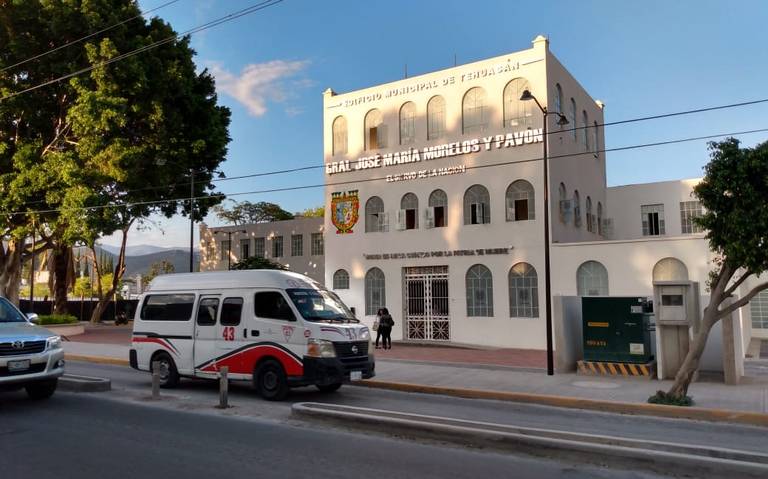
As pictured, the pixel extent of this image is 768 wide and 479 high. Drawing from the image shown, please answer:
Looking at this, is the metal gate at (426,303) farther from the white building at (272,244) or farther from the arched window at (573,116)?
the white building at (272,244)

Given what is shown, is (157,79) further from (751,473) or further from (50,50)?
(751,473)

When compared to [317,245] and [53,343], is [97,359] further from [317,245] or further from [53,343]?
[317,245]

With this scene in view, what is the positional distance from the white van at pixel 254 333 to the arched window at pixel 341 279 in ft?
47.0

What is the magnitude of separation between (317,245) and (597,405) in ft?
103

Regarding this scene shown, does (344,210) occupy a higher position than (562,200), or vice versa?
(344,210)

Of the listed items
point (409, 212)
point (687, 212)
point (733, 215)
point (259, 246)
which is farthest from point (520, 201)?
point (259, 246)

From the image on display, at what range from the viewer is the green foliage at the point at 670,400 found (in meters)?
10.9

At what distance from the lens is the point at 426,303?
2525 cm

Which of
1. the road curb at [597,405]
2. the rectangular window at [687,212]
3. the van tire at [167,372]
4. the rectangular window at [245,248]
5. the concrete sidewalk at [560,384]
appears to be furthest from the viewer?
the rectangular window at [245,248]

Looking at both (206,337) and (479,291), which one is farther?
(479,291)

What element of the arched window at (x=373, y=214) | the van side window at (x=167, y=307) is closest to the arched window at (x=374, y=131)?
the arched window at (x=373, y=214)

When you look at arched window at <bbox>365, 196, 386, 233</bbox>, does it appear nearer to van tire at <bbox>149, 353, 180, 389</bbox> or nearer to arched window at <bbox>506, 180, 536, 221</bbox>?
arched window at <bbox>506, 180, 536, 221</bbox>

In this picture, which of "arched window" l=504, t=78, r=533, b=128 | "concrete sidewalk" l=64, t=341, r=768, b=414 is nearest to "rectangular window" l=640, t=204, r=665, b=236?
"arched window" l=504, t=78, r=533, b=128

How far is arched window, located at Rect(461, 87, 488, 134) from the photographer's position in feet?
80.3
